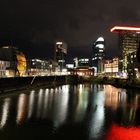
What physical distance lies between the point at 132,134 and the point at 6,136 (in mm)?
7985

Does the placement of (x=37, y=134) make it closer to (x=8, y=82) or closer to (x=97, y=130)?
(x=97, y=130)

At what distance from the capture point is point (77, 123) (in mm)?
26188

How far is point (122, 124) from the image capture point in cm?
2658

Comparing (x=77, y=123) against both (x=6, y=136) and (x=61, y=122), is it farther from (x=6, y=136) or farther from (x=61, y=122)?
(x=6, y=136)

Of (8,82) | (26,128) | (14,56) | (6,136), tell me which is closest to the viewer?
(6,136)

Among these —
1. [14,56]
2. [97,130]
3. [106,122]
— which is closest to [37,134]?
[97,130]

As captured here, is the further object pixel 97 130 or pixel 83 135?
pixel 97 130

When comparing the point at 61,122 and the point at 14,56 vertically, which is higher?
the point at 14,56

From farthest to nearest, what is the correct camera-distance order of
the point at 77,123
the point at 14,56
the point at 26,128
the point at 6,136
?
the point at 14,56, the point at 77,123, the point at 26,128, the point at 6,136

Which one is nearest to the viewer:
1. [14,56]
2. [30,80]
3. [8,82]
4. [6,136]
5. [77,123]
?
[6,136]

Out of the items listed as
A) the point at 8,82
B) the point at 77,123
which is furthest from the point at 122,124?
the point at 8,82

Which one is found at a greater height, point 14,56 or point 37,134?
point 14,56

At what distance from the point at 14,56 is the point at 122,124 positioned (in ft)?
458

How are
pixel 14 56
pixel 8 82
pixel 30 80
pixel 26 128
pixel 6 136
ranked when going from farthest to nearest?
pixel 14 56 < pixel 30 80 < pixel 8 82 < pixel 26 128 < pixel 6 136
